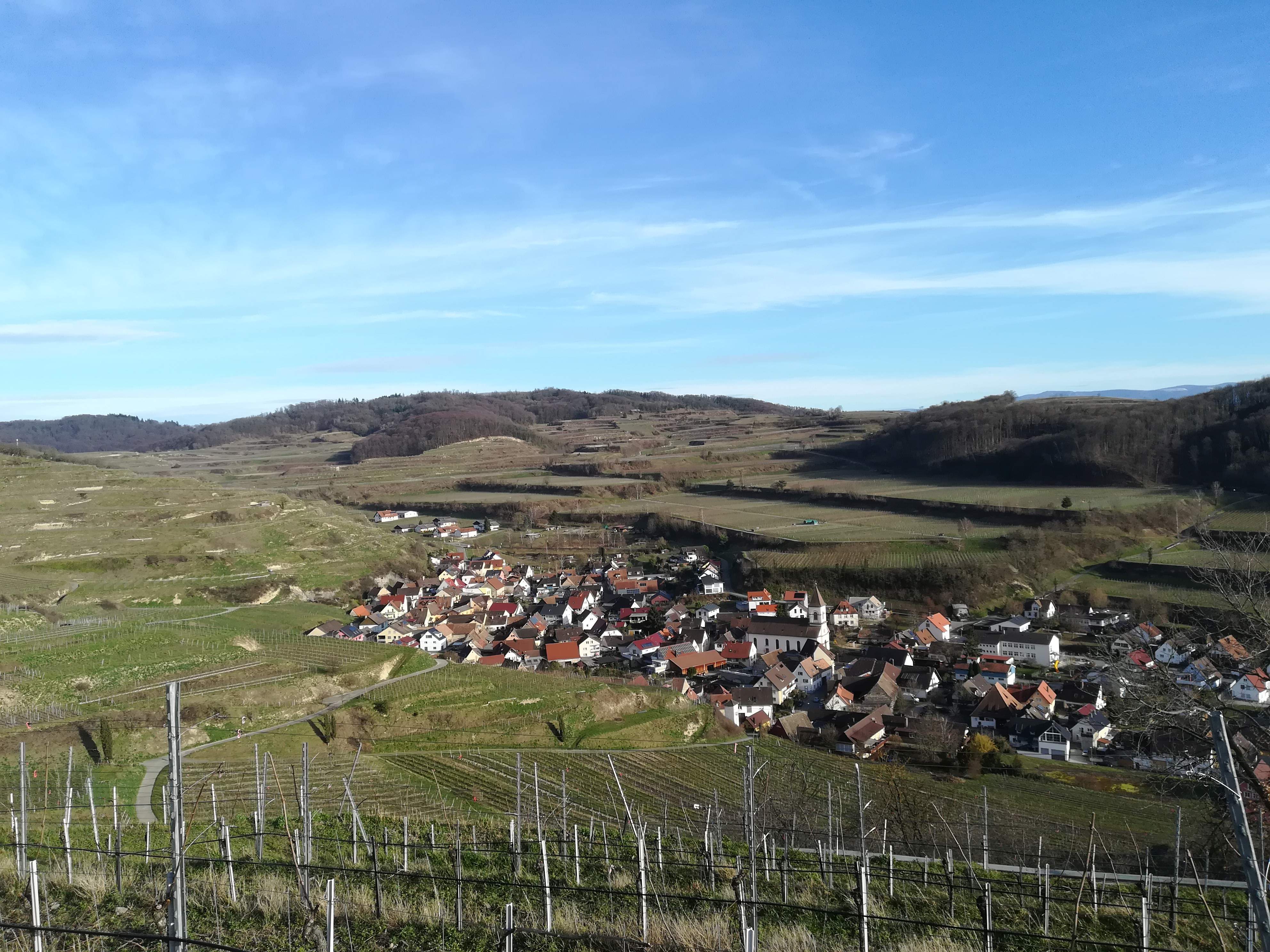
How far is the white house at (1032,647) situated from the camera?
34.2 m

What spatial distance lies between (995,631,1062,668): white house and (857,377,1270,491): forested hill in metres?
28.0

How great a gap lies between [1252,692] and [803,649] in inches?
634

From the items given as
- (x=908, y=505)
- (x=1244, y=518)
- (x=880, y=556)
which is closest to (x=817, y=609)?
(x=880, y=556)

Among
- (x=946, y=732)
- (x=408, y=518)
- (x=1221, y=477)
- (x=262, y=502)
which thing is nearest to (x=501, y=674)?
(x=946, y=732)

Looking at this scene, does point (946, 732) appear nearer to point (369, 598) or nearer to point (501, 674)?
point (501, 674)

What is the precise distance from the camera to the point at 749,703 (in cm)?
2861

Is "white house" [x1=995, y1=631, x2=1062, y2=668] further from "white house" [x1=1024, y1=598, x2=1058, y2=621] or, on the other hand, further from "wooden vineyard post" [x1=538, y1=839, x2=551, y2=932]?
"wooden vineyard post" [x1=538, y1=839, x2=551, y2=932]

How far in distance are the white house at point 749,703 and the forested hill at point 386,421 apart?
338ft

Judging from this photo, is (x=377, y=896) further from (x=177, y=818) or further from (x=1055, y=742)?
(x=1055, y=742)

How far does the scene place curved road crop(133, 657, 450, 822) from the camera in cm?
1516

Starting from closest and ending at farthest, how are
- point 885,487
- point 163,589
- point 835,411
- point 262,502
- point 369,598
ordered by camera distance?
point 163,589, point 369,598, point 262,502, point 885,487, point 835,411

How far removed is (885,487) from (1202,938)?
65.5 meters

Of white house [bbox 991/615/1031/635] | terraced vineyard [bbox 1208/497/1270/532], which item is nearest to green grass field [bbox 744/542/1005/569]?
white house [bbox 991/615/1031/635]

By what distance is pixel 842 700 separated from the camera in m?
29.4
